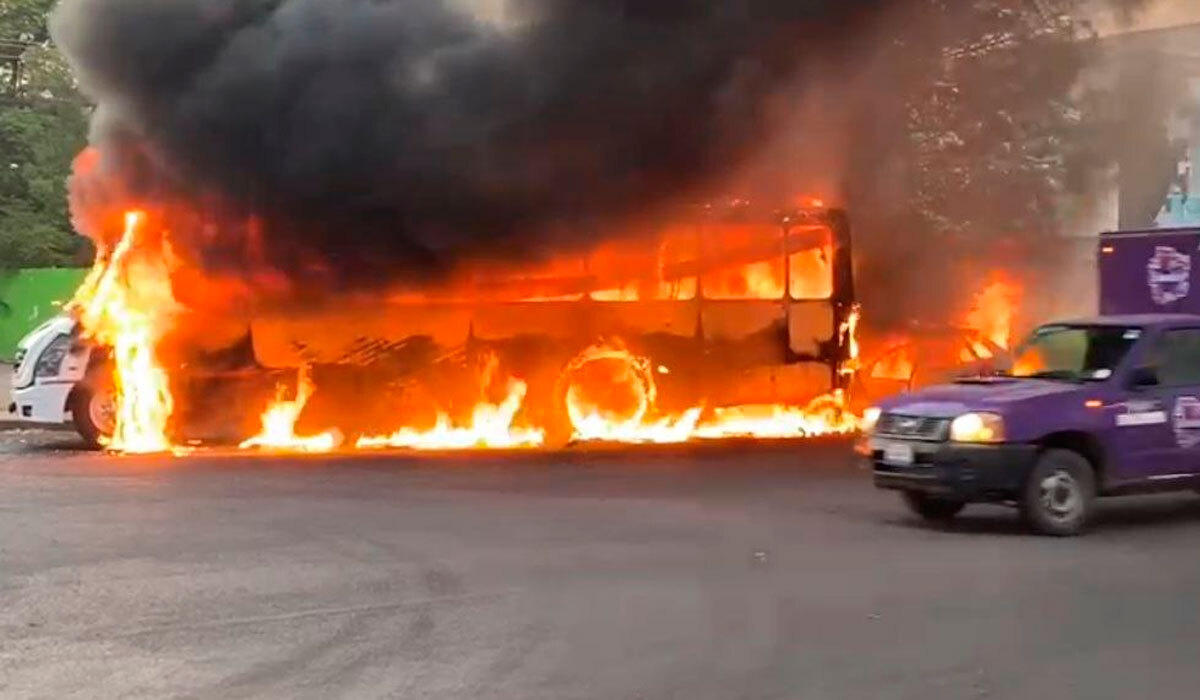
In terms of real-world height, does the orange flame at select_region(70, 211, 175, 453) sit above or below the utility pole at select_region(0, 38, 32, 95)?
below

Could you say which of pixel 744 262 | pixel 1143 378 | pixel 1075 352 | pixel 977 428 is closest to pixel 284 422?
pixel 744 262

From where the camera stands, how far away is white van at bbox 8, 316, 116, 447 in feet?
54.0

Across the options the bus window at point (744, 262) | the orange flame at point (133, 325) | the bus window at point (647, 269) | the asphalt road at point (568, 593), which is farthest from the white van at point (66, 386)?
the bus window at point (744, 262)

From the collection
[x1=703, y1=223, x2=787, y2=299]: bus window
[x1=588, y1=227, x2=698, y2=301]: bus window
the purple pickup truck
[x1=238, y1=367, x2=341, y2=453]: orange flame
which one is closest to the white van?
[x1=238, y1=367, x2=341, y2=453]: orange flame

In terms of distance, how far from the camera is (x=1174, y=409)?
36.0 feet

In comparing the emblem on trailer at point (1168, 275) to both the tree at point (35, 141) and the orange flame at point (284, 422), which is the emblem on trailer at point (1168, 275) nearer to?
the orange flame at point (284, 422)

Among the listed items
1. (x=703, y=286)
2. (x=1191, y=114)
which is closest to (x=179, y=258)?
(x=703, y=286)

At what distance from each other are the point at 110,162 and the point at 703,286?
6362 millimetres

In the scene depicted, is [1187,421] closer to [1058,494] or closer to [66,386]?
[1058,494]

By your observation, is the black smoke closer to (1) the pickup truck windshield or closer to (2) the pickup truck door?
(1) the pickup truck windshield

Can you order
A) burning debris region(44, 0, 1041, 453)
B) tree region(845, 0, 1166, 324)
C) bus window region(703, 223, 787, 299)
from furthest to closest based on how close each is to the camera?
tree region(845, 0, 1166, 324) → bus window region(703, 223, 787, 299) → burning debris region(44, 0, 1041, 453)

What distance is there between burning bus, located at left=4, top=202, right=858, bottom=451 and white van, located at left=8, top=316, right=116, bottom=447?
2cm

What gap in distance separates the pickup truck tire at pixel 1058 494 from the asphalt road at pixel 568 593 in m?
0.15

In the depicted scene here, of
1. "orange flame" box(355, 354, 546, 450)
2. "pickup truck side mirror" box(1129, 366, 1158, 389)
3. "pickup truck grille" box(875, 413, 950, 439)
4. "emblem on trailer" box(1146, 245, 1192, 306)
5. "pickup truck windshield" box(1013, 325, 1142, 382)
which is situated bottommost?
"orange flame" box(355, 354, 546, 450)
